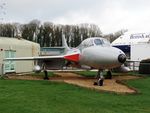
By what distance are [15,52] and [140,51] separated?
1369 centimetres

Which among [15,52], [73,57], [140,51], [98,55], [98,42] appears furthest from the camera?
[140,51]

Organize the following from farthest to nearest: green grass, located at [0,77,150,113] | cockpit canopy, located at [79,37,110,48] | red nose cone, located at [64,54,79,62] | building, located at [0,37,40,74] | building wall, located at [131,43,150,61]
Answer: building wall, located at [131,43,150,61] < building, located at [0,37,40,74] < red nose cone, located at [64,54,79,62] < cockpit canopy, located at [79,37,110,48] < green grass, located at [0,77,150,113]

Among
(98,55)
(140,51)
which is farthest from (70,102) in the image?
(140,51)

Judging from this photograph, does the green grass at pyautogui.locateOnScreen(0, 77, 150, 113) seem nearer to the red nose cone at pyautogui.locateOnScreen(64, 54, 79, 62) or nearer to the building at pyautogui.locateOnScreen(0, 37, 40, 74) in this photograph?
the red nose cone at pyautogui.locateOnScreen(64, 54, 79, 62)

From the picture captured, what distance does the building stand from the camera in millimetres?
32094

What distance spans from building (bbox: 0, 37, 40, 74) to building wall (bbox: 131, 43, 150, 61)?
33.2ft

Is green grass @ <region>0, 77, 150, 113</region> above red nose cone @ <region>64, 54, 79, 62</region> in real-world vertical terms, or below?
below

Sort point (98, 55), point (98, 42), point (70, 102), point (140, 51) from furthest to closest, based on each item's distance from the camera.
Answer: point (140, 51) → point (98, 42) → point (98, 55) → point (70, 102)

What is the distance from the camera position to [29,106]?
38.5ft

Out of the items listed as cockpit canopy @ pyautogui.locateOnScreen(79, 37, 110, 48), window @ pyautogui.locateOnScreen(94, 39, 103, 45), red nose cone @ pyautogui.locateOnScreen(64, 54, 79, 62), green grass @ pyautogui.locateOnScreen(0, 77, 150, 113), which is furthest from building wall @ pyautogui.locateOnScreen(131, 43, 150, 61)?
green grass @ pyautogui.locateOnScreen(0, 77, 150, 113)

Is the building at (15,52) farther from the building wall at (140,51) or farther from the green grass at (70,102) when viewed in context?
the green grass at (70,102)

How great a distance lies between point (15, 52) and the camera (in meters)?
34.1

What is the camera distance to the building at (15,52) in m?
32.1

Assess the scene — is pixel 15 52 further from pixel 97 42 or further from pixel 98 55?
pixel 98 55
